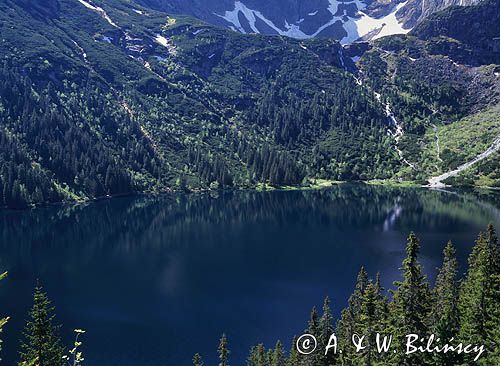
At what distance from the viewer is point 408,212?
180500mm

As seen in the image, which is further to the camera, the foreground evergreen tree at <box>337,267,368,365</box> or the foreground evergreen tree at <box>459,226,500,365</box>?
the foreground evergreen tree at <box>337,267,368,365</box>

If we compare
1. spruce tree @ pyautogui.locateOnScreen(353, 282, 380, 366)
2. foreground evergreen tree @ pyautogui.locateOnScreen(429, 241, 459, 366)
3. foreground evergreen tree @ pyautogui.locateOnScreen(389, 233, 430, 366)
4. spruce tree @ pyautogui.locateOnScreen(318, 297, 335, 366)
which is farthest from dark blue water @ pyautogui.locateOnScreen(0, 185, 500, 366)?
foreground evergreen tree @ pyautogui.locateOnScreen(389, 233, 430, 366)

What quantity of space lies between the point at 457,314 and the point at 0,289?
80857mm

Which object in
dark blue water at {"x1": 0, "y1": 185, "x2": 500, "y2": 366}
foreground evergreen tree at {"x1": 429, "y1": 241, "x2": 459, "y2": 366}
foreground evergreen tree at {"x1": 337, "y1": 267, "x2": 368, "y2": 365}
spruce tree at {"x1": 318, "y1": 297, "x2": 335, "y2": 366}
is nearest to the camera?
foreground evergreen tree at {"x1": 429, "y1": 241, "x2": 459, "y2": 366}

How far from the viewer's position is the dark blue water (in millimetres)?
78438

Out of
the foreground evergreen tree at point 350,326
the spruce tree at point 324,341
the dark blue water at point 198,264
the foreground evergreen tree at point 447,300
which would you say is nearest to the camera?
the foreground evergreen tree at point 447,300

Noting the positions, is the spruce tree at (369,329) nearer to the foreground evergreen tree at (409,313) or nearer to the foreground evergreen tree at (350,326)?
the foreground evergreen tree at (409,313)

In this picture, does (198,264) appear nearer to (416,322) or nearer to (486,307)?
(486,307)

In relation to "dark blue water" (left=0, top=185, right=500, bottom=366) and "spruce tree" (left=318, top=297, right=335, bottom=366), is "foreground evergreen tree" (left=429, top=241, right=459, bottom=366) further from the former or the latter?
"dark blue water" (left=0, top=185, right=500, bottom=366)

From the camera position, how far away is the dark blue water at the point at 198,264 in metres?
78.4

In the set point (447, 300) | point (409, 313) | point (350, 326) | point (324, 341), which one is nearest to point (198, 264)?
point (324, 341)

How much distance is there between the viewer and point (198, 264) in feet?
384

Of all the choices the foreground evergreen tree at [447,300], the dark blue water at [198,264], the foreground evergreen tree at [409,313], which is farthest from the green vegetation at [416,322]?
the dark blue water at [198,264]

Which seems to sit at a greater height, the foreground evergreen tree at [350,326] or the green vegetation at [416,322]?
the green vegetation at [416,322]
